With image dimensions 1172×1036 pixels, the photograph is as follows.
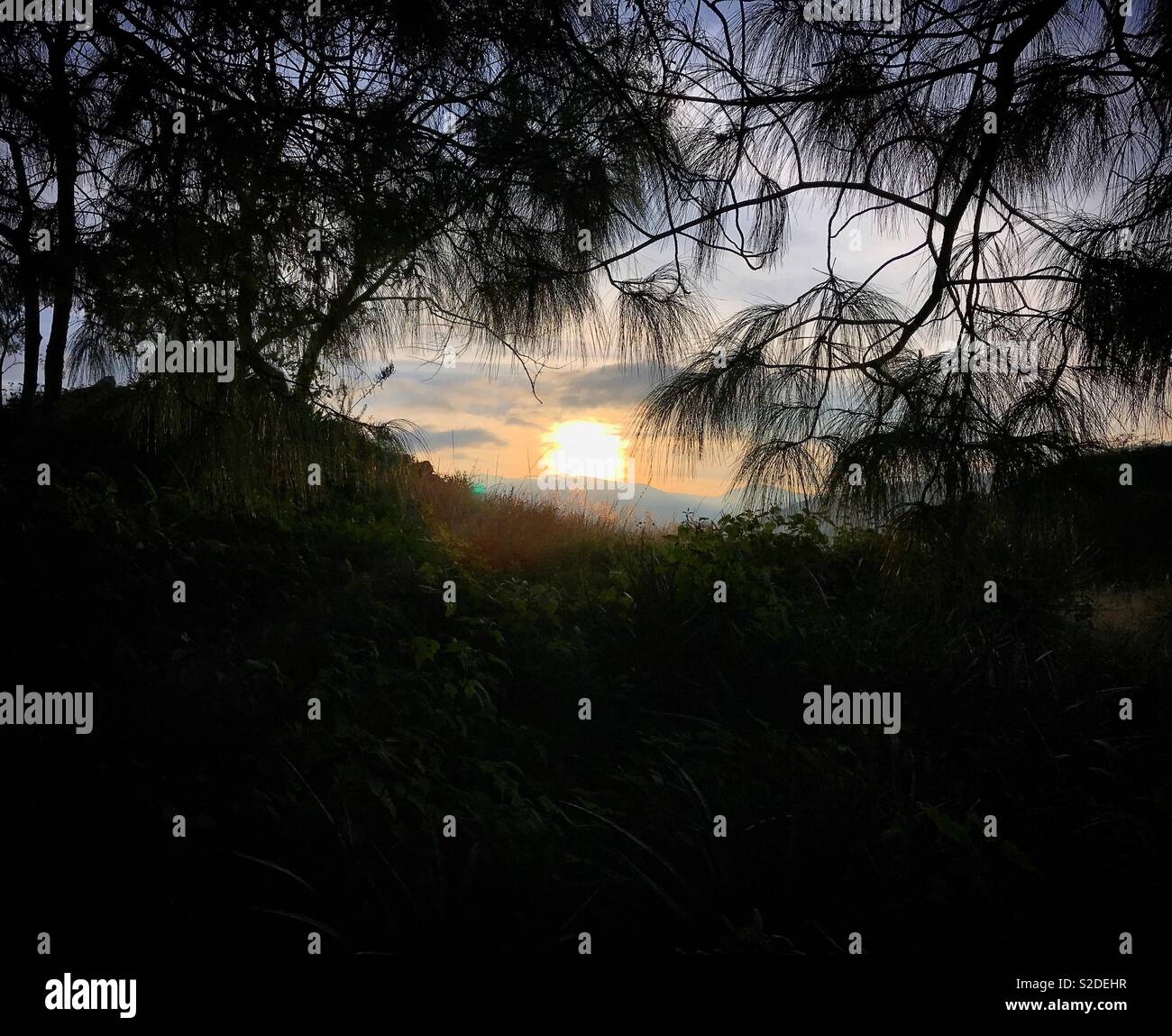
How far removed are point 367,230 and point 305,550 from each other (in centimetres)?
341

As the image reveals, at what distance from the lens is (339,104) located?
92.6 inches

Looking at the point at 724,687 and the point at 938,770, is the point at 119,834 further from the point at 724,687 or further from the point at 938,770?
the point at 938,770

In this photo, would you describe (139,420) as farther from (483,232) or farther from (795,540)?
(795,540)

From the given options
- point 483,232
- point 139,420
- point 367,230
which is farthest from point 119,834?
point 483,232

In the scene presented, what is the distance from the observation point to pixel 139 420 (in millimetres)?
2168

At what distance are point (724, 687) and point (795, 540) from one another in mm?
1913

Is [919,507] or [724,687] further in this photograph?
[724,687]

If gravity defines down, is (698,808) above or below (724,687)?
below

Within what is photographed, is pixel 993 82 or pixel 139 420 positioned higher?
pixel 993 82
